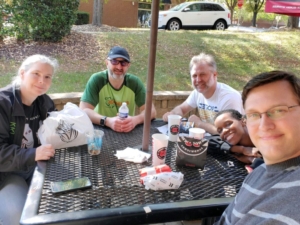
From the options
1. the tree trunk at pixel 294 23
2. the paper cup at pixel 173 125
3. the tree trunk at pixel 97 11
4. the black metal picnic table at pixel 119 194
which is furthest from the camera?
the tree trunk at pixel 294 23

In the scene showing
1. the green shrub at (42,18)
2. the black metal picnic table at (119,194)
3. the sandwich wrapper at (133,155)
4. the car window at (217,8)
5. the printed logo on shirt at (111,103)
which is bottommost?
the black metal picnic table at (119,194)

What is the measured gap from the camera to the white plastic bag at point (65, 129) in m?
2.14

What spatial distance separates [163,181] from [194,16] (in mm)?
13993

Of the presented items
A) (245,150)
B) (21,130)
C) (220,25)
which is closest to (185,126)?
(245,150)

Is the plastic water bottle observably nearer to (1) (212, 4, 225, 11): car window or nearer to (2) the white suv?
(2) the white suv

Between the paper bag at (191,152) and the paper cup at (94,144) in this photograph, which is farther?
the paper cup at (94,144)

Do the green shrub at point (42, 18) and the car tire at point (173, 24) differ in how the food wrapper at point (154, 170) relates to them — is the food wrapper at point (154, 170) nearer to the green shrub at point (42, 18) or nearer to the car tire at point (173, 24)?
the green shrub at point (42, 18)

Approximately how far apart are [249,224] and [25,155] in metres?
1.42

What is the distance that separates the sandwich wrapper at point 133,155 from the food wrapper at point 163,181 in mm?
328

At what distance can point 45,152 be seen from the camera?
2.01m

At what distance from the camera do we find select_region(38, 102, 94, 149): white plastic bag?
7.03ft

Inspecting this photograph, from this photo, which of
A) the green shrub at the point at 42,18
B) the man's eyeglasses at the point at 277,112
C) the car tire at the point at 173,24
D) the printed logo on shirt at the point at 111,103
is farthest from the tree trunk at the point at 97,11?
the man's eyeglasses at the point at 277,112

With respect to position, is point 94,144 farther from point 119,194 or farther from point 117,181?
point 119,194

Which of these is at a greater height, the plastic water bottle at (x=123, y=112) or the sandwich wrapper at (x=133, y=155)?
the plastic water bottle at (x=123, y=112)
